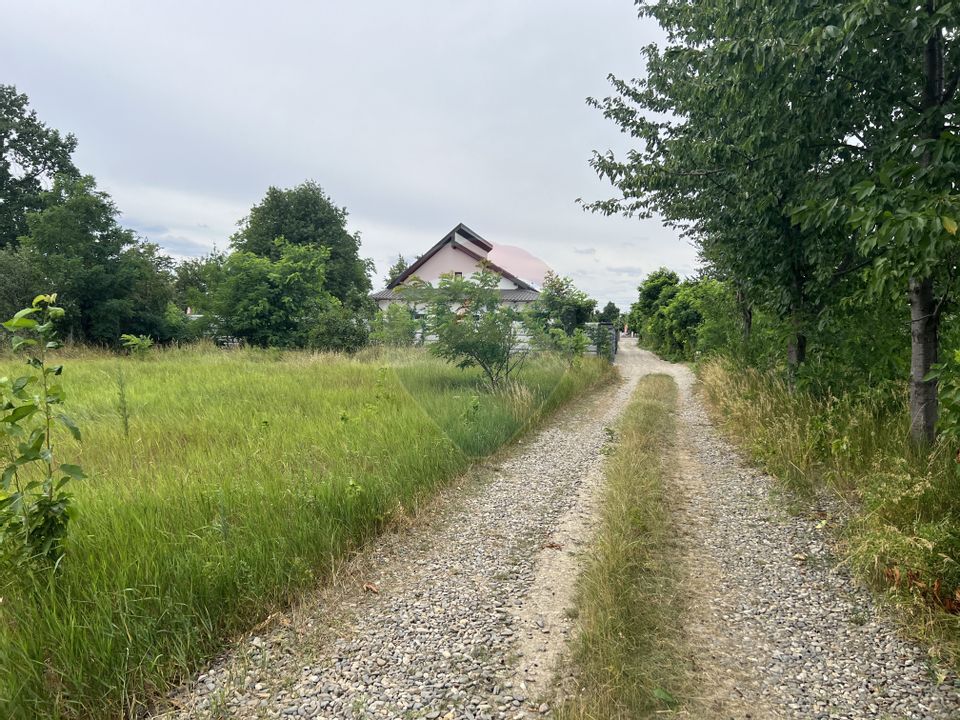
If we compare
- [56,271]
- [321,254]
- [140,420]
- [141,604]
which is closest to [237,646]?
[141,604]

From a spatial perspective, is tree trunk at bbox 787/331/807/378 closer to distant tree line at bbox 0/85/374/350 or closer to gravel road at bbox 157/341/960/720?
gravel road at bbox 157/341/960/720

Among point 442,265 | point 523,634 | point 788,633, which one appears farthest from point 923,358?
point 442,265

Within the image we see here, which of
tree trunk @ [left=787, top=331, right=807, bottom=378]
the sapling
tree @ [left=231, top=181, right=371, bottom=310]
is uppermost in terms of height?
tree @ [left=231, top=181, right=371, bottom=310]

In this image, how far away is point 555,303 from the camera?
26.1 ft

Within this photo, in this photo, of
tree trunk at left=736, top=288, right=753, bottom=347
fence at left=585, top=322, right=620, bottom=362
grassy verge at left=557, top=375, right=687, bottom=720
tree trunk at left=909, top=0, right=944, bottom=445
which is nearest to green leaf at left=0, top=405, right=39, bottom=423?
grassy verge at left=557, top=375, right=687, bottom=720

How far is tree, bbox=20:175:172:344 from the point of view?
17141mm

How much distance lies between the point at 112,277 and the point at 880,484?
23.8 meters

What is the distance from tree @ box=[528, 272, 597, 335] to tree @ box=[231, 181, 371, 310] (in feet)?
89.6

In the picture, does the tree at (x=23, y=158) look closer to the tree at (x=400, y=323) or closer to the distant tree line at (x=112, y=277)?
the distant tree line at (x=112, y=277)

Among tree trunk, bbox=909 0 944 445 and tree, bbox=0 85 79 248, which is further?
tree, bbox=0 85 79 248

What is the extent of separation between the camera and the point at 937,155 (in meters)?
2.91

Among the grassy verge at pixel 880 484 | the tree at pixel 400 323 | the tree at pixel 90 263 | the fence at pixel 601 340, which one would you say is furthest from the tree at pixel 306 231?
the grassy verge at pixel 880 484

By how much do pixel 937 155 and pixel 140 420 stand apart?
27.9 feet

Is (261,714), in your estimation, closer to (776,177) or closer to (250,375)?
(776,177)
